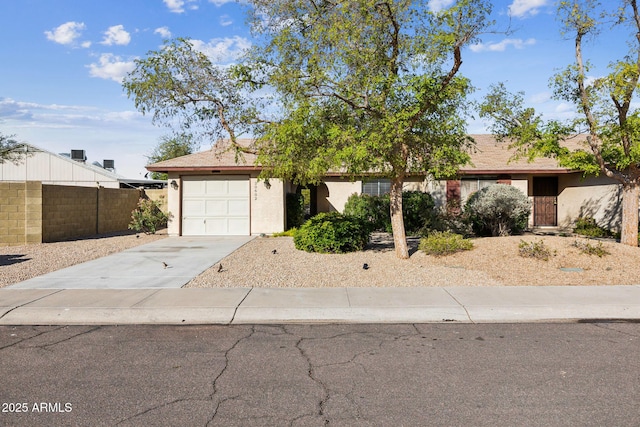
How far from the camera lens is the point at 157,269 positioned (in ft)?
36.4

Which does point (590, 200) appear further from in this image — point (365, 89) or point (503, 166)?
point (365, 89)

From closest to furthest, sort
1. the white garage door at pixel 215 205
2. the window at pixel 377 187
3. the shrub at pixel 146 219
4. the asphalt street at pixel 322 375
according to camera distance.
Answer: the asphalt street at pixel 322 375 < the white garage door at pixel 215 205 < the shrub at pixel 146 219 < the window at pixel 377 187

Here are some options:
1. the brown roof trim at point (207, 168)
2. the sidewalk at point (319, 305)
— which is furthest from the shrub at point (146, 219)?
the sidewalk at point (319, 305)

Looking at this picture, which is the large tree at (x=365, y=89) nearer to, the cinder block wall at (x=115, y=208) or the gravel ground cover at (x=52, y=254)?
the gravel ground cover at (x=52, y=254)

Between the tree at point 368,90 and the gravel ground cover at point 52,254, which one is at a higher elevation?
the tree at point 368,90

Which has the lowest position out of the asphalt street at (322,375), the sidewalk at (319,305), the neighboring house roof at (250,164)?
the asphalt street at (322,375)

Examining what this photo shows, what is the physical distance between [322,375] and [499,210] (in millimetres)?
12155

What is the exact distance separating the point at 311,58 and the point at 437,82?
2864mm

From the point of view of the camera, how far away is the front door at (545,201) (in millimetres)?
21500

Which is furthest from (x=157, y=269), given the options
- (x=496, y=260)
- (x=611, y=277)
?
(x=611, y=277)

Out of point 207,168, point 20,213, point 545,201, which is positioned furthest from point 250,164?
point 545,201

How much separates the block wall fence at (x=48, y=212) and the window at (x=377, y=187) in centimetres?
1158

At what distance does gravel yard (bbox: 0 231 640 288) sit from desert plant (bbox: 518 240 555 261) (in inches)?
5.0

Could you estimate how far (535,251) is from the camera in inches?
427
